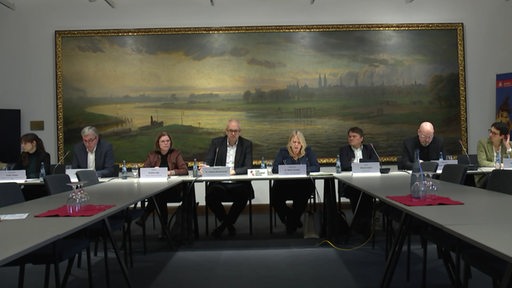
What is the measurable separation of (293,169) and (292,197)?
529 millimetres

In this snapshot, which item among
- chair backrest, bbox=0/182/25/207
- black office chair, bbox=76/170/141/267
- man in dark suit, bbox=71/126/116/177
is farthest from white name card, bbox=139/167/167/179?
chair backrest, bbox=0/182/25/207

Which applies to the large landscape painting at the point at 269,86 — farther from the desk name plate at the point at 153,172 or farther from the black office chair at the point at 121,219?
the black office chair at the point at 121,219

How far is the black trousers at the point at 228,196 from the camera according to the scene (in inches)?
206

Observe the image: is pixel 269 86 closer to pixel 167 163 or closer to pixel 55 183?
pixel 167 163

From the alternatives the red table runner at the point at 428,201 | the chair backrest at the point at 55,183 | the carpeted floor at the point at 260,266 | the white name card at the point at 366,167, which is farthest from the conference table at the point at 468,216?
the chair backrest at the point at 55,183

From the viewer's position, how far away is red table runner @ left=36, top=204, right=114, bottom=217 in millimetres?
2408

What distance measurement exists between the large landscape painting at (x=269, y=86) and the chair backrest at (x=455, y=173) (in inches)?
119

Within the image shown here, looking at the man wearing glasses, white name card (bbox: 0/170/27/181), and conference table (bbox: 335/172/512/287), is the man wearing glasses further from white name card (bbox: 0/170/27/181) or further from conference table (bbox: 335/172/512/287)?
white name card (bbox: 0/170/27/181)

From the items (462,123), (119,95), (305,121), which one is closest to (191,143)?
(119,95)

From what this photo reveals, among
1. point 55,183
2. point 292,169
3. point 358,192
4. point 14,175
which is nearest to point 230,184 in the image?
point 292,169

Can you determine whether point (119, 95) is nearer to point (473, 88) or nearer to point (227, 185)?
point (227, 185)

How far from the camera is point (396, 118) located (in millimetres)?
7031

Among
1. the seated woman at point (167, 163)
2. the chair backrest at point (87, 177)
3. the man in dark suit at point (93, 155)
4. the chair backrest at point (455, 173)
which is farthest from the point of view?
the man in dark suit at point (93, 155)

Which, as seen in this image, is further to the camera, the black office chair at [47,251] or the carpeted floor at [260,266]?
the carpeted floor at [260,266]
